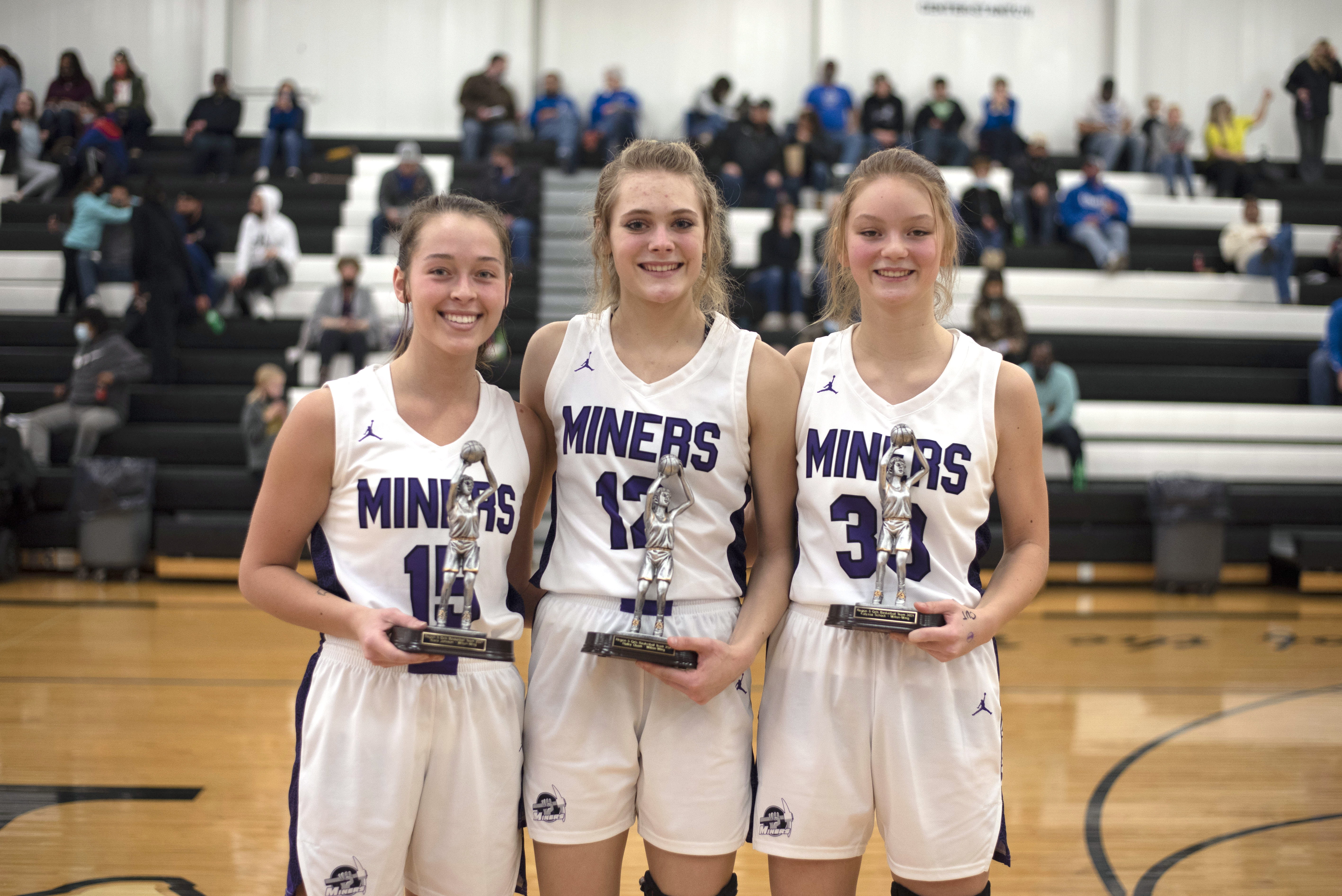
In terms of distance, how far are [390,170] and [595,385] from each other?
31.0ft

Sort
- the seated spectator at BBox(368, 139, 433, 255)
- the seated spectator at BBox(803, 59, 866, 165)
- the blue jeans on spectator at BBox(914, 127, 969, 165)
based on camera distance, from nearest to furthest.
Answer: the seated spectator at BBox(368, 139, 433, 255), the blue jeans on spectator at BBox(914, 127, 969, 165), the seated spectator at BBox(803, 59, 866, 165)

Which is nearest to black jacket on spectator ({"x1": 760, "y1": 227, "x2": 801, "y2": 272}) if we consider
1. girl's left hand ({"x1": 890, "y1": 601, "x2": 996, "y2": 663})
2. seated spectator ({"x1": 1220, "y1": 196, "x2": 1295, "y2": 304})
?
seated spectator ({"x1": 1220, "y1": 196, "x2": 1295, "y2": 304})

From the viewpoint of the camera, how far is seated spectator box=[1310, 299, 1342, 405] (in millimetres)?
9195

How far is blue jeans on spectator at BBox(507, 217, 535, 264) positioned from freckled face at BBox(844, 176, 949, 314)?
8384 mm

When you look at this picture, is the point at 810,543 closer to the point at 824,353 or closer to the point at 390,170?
the point at 824,353

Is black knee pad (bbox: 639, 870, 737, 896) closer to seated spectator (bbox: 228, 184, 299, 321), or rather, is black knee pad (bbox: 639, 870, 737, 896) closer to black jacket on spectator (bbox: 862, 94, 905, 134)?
seated spectator (bbox: 228, 184, 299, 321)

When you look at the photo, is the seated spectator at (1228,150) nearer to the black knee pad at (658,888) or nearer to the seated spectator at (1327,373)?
the seated spectator at (1327,373)

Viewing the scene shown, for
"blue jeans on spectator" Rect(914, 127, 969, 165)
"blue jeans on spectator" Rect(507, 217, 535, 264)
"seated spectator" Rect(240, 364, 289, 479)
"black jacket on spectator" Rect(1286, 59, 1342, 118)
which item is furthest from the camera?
"black jacket on spectator" Rect(1286, 59, 1342, 118)

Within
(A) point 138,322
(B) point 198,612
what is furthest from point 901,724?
(A) point 138,322

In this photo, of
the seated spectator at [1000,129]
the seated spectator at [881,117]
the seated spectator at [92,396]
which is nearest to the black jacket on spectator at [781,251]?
the seated spectator at [881,117]

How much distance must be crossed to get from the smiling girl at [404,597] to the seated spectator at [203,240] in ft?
28.8

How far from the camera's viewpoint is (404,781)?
1960mm

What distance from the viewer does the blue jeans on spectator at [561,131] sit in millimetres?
12828

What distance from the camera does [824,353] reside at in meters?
2.26
